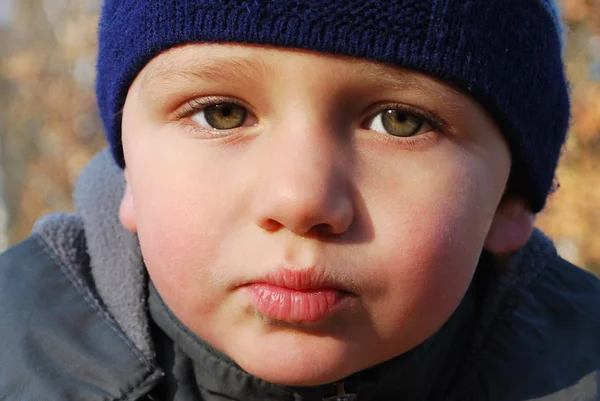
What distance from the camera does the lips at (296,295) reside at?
1134 millimetres

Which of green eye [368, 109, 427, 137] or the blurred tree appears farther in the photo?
the blurred tree

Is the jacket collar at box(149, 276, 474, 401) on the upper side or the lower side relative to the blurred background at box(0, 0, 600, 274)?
lower

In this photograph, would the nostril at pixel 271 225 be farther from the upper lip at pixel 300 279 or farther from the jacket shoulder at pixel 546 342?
the jacket shoulder at pixel 546 342

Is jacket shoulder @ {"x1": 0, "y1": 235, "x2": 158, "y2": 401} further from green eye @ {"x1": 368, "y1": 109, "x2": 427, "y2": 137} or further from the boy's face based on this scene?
green eye @ {"x1": 368, "y1": 109, "x2": 427, "y2": 137}

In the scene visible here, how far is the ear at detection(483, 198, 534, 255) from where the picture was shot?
5.13ft

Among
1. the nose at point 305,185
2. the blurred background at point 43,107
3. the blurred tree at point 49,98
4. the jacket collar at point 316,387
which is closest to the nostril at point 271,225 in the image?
the nose at point 305,185

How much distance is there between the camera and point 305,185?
109 centimetres

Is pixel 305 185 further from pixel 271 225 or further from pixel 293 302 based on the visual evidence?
pixel 293 302

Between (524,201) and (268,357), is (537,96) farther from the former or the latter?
(268,357)

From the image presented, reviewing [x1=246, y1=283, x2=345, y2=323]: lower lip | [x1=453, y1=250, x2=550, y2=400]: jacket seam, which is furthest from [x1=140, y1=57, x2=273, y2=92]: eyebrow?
[x1=453, y1=250, x2=550, y2=400]: jacket seam

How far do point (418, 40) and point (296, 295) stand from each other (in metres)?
0.48

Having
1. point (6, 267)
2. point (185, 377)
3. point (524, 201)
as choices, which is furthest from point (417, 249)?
point (6, 267)

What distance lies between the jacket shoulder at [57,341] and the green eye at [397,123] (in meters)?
0.70

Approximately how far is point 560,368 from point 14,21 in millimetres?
5870
